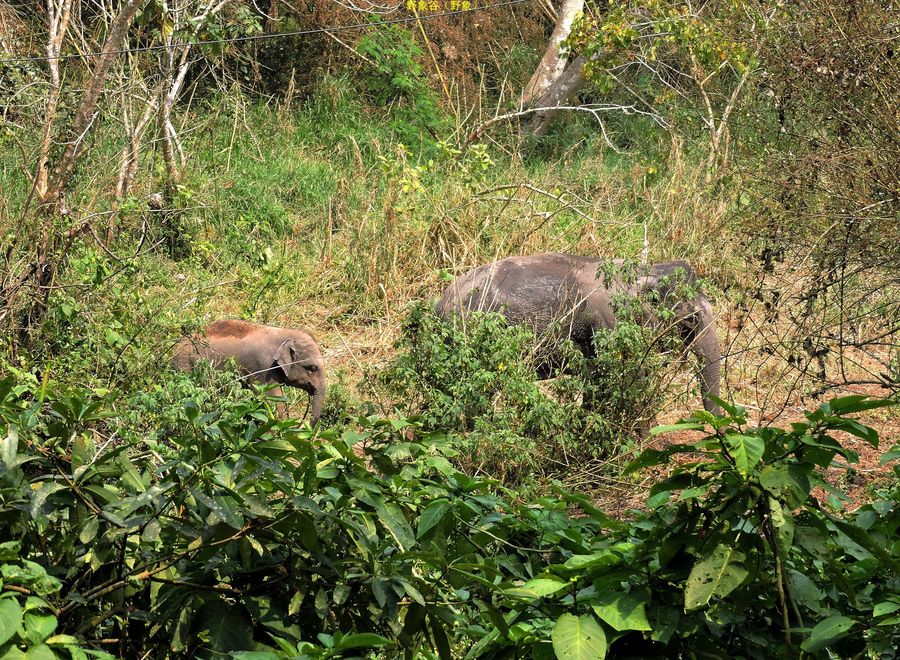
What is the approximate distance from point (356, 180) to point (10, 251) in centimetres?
561

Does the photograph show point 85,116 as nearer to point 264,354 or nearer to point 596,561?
point 264,354

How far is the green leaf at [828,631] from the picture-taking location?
82.8 inches

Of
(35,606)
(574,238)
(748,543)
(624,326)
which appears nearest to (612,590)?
(748,543)

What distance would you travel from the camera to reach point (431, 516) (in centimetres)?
259

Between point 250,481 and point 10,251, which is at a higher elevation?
point 250,481

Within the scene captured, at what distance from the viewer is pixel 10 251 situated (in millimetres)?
6609

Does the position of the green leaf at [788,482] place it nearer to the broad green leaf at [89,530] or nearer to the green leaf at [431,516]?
the green leaf at [431,516]

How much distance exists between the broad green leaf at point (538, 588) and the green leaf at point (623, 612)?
0.10 m

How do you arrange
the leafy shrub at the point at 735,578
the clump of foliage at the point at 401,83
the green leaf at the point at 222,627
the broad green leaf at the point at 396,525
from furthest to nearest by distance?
the clump of foliage at the point at 401,83, the broad green leaf at the point at 396,525, the green leaf at the point at 222,627, the leafy shrub at the point at 735,578

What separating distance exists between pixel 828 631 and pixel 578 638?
1.48 feet

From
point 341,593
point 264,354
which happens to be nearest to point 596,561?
point 341,593

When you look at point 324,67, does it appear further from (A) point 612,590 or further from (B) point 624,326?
(A) point 612,590

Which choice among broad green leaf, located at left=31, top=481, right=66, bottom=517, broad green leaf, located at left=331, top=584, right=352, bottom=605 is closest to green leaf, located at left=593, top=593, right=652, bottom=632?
broad green leaf, located at left=331, top=584, right=352, bottom=605

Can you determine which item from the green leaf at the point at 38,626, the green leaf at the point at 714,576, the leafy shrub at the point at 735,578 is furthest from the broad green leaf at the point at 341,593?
the green leaf at the point at 714,576
